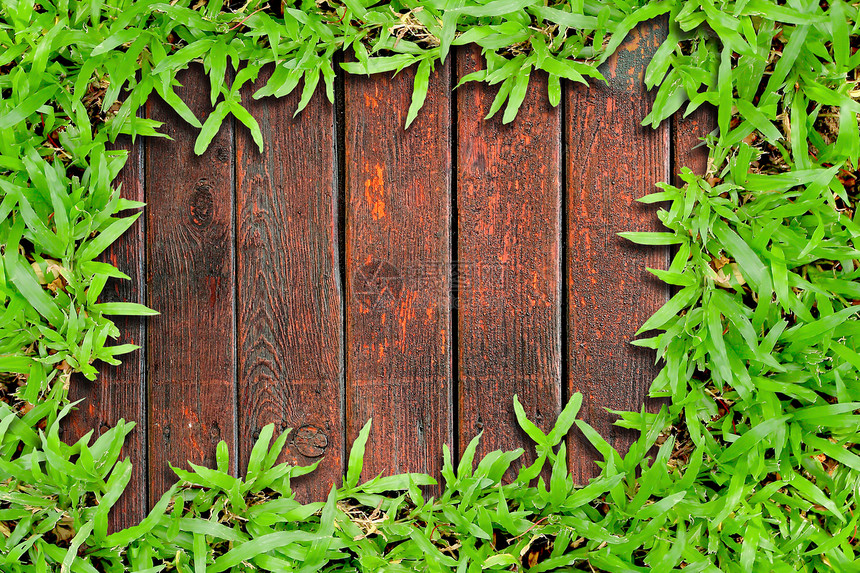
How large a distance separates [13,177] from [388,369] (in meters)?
0.87

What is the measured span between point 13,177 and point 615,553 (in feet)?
4.68

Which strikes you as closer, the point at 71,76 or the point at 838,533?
the point at 838,533

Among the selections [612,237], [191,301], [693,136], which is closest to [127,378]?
[191,301]

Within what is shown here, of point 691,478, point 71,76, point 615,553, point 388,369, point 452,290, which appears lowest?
point 615,553

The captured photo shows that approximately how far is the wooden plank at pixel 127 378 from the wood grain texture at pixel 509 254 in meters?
0.68

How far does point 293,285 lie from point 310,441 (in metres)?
0.33

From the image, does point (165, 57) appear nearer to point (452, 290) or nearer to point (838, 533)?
point (452, 290)

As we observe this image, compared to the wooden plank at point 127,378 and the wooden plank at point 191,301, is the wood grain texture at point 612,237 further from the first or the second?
the wooden plank at point 127,378

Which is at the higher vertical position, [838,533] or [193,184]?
[193,184]

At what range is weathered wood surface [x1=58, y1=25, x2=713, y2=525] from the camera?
1061 millimetres

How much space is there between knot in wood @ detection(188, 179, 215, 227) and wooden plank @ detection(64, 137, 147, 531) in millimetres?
117

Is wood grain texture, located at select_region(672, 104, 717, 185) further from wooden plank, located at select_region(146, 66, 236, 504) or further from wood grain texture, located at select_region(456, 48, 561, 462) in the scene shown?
wooden plank, located at select_region(146, 66, 236, 504)

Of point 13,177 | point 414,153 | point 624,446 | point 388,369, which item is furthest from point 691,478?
point 13,177

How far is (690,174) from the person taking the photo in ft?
3.37
